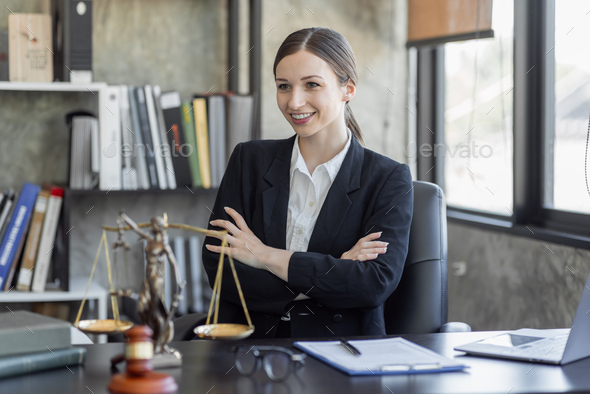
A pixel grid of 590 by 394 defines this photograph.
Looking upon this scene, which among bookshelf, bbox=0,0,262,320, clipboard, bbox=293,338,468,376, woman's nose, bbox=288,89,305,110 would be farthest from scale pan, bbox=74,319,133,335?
bookshelf, bbox=0,0,262,320

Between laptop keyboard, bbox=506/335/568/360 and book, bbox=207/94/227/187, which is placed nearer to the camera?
laptop keyboard, bbox=506/335/568/360

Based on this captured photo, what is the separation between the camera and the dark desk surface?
2.95 feet

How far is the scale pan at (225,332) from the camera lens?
98 centimetres

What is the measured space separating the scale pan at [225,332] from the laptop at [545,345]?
407 mm

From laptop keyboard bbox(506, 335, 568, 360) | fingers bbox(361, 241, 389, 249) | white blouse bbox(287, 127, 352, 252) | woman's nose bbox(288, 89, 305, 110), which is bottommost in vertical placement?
laptop keyboard bbox(506, 335, 568, 360)

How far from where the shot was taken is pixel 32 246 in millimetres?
2318

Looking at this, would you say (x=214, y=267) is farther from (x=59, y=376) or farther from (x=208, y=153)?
(x=208, y=153)

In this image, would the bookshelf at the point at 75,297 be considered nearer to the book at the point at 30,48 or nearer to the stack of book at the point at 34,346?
the book at the point at 30,48

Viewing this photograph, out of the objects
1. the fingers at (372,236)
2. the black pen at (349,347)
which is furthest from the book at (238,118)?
the black pen at (349,347)

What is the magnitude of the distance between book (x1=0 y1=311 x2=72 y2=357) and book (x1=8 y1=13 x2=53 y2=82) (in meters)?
1.60

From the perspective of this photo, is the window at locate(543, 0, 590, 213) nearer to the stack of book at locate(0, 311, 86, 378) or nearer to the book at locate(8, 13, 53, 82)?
the stack of book at locate(0, 311, 86, 378)

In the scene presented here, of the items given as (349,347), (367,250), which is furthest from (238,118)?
(349,347)

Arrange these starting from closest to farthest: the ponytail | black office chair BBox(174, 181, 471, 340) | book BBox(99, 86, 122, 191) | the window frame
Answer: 1. black office chair BBox(174, 181, 471, 340)
2. the ponytail
3. the window frame
4. book BBox(99, 86, 122, 191)

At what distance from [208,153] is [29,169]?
0.77m
